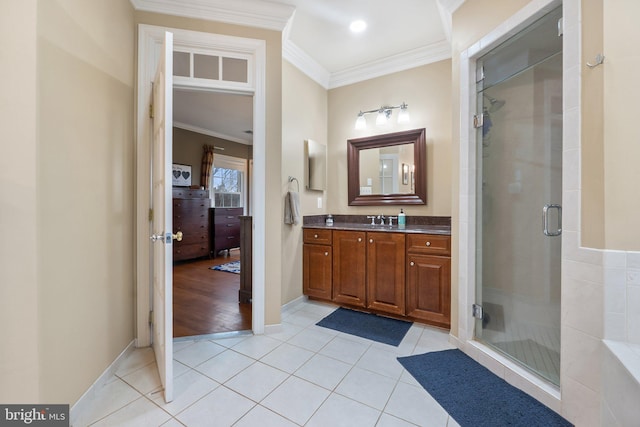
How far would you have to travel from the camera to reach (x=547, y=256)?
168 centimetres

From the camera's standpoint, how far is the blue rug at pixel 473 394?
1.35 meters

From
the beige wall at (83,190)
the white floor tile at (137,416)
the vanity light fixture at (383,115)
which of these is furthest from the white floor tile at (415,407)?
the vanity light fixture at (383,115)

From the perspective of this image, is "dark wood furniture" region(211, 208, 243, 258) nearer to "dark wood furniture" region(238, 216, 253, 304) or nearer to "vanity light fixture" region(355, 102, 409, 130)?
"dark wood furniture" region(238, 216, 253, 304)

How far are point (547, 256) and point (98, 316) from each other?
2727 mm

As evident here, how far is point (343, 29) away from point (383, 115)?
3.14ft

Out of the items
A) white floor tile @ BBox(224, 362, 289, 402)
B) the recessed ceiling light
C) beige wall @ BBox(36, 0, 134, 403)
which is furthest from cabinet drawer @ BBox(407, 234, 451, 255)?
beige wall @ BBox(36, 0, 134, 403)

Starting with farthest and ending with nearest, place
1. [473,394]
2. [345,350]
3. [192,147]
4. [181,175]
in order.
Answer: [192,147]
[181,175]
[345,350]
[473,394]

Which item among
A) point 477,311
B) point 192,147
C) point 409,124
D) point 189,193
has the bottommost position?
point 477,311

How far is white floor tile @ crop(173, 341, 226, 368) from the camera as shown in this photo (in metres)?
1.88

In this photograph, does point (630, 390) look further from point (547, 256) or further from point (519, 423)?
point (547, 256)

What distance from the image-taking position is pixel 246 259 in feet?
9.80

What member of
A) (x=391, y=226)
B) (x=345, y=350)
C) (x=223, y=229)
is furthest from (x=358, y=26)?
(x=223, y=229)

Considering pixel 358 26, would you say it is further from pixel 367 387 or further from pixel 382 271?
pixel 367 387

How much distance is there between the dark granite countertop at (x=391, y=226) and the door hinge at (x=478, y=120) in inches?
34.1
